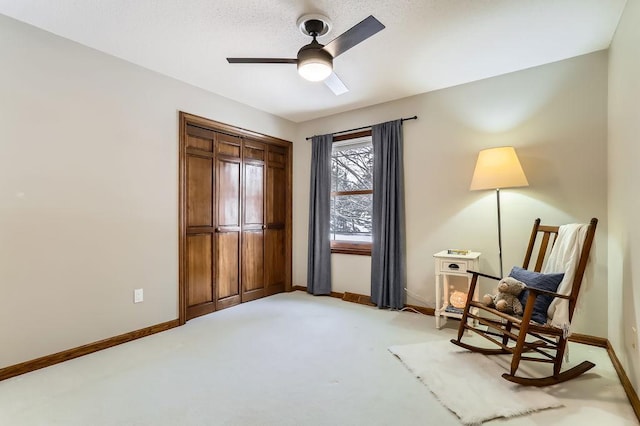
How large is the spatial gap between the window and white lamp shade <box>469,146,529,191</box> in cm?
144

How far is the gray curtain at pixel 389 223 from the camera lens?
12.0ft

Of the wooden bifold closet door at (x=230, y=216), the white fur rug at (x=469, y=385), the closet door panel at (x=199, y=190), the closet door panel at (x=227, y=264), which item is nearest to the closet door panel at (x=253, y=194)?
the wooden bifold closet door at (x=230, y=216)

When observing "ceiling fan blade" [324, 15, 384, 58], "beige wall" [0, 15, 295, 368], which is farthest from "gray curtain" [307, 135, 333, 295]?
"ceiling fan blade" [324, 15, 384, 58]

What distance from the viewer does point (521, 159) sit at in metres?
3.02

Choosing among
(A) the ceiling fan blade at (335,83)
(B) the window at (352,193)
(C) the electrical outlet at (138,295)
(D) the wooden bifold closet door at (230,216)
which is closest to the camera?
(A) the ceiling fan blade at (335,83)

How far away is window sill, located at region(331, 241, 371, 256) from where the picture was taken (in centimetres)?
406

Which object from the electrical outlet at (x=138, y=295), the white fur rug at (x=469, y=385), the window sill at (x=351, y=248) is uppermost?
the window sill at (x=351, y=248)

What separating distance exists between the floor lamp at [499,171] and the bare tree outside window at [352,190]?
143 centimetres

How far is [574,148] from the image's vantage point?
2771mm

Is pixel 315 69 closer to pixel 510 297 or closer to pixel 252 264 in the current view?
pixel 510 297

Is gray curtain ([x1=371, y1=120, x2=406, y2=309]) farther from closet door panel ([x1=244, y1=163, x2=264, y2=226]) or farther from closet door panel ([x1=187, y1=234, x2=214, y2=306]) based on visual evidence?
closet door panel ([x1=187, y1=234, x2=214, y2=306])

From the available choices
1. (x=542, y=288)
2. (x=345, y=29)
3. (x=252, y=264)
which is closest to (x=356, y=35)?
(x=345, y=29)

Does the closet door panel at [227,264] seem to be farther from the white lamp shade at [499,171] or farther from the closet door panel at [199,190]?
the white lamp shade at [499,171]

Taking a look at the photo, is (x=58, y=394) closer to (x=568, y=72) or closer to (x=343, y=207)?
(x=343, y=207)
